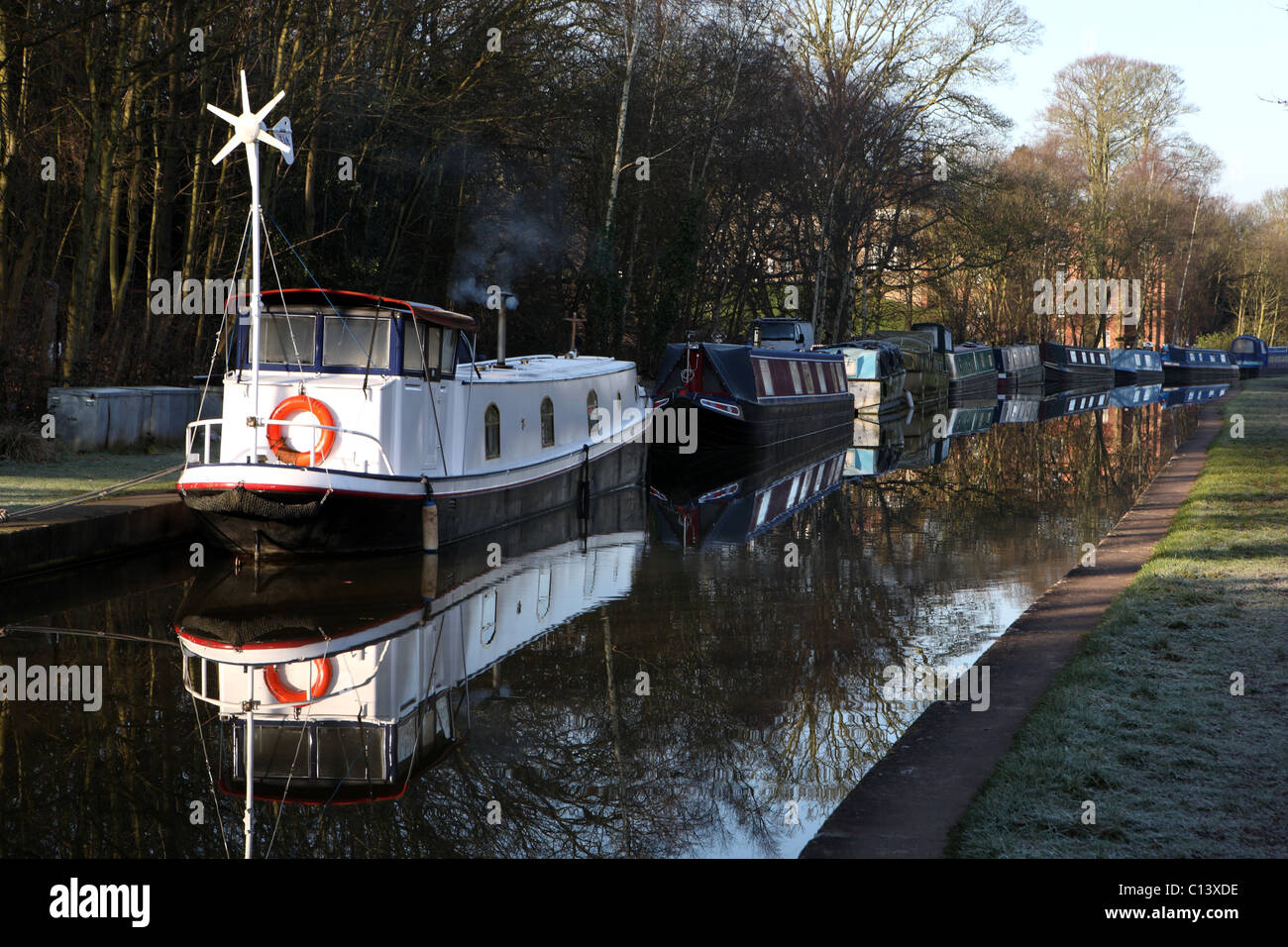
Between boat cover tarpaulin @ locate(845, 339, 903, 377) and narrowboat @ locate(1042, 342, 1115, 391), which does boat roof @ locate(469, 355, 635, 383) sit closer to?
boat cover tarpaulin @ locate(845, 339, 903, 377)

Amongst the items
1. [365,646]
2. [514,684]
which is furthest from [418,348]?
[514,684]

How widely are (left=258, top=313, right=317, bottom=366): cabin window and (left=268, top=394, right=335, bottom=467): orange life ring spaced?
452 mm

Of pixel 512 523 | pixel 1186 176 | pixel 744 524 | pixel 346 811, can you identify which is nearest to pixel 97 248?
pixel 512 523

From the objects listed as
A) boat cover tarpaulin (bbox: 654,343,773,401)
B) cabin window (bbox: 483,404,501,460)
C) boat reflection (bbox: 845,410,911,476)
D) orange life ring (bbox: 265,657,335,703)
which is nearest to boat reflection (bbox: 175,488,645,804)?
orange life ring (bbox: 265,657,335,703)

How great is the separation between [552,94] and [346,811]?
71.3 ft

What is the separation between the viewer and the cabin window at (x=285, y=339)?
487 inches

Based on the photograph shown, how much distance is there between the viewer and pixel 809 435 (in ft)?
92.9

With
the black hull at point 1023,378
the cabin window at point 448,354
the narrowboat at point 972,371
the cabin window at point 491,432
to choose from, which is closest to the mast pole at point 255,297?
the cabin window at point 448,354

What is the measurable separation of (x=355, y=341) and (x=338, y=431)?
3.13 feet

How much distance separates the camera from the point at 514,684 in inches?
315

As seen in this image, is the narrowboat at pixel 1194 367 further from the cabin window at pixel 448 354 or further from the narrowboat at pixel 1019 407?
the cabin window at pixel 448 354

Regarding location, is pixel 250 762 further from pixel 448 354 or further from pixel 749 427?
pixel 749 427

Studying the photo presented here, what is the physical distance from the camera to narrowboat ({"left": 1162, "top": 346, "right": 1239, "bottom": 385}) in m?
58.6
